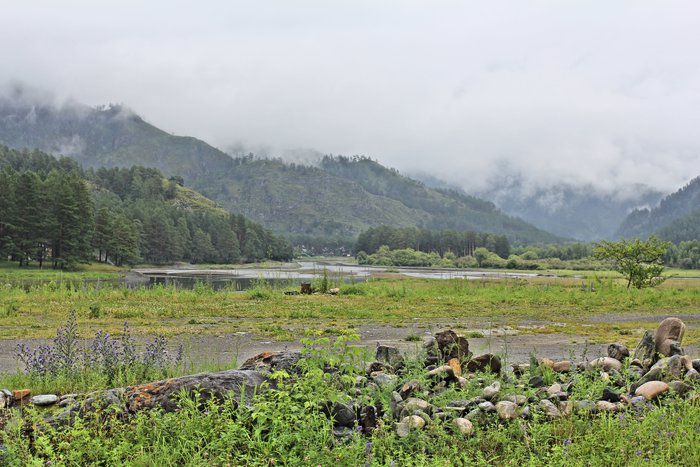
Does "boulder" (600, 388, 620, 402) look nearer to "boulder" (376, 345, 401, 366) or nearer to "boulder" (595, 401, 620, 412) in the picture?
"boulder" (595, 401, 620, 412)

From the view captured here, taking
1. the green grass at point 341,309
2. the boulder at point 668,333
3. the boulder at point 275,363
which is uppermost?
the boulder at point 668,333

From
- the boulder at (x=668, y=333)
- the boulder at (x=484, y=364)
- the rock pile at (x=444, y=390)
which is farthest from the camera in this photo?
the boulder at (x=668, y=333)

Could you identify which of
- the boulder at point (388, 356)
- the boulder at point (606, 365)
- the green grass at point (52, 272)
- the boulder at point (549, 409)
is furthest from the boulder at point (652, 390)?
the green grass at point (52, 272)

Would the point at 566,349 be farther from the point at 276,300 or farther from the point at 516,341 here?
the point at 276,300

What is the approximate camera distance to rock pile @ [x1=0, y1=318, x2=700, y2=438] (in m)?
6.38

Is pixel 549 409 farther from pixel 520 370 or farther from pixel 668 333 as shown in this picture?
pixel 668 333

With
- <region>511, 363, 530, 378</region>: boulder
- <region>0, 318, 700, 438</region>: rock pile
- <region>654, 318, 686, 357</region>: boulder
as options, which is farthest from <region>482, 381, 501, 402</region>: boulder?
<region>654, 318, 686, 357</region>: boulder

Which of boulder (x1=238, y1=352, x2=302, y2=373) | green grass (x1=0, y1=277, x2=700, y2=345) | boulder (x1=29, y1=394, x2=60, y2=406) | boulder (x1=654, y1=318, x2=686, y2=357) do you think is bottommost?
green grass (x1=0, y1=277, x2=700, y2=345)

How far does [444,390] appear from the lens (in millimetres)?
7426

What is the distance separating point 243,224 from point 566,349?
6991 inches

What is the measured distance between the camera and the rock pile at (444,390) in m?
6.38

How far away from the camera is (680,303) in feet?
94.6

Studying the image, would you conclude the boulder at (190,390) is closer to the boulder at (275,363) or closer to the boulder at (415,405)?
the boulder at (275,363)

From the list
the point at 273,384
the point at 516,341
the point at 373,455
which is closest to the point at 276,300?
the point at 516,341
